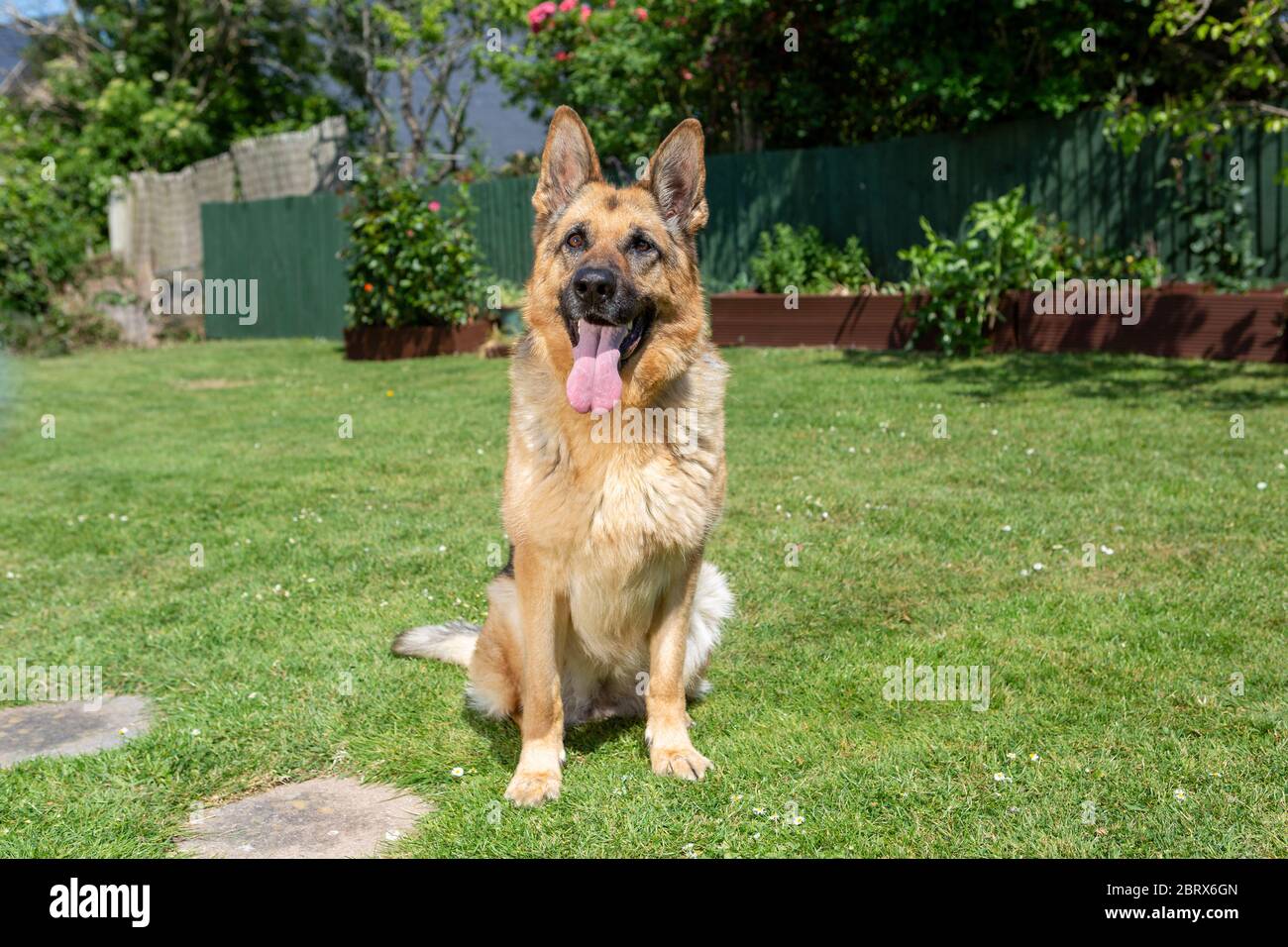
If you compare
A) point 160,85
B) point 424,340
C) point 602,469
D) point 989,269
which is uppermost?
point 160,85

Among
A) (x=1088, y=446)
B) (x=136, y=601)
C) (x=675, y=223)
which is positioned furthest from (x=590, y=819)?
(x=1088, y=446)

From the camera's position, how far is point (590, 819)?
3.41m

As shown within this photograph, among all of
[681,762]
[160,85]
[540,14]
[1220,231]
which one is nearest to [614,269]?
[681,762]

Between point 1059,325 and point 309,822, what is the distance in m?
10.1

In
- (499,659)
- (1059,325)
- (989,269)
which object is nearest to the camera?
(499,659)

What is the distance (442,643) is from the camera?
4.66 meters

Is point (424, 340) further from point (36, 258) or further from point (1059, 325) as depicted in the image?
point (1059, 325)

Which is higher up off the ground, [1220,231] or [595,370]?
[1220,231]

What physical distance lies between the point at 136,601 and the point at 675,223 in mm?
3357

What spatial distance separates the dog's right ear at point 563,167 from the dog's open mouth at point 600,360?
1.83ft

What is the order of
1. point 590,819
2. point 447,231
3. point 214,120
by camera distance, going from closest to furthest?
point 590,819 → point 447,231 → point 214,120

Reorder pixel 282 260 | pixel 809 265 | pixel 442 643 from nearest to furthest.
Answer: pixel 442 643, pixel 809 265, pixel 282 260

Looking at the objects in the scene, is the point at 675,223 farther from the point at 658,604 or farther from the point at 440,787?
the point at 440,787
